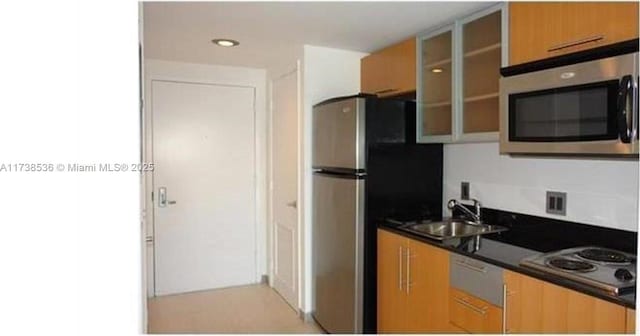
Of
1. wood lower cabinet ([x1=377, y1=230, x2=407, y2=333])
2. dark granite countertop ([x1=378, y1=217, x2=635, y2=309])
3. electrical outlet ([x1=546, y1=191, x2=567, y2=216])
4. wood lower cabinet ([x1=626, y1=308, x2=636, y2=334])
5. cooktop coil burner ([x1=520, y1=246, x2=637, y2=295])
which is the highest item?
electrical outlet ([x1=546, y1=191, x2=567, y2=216])

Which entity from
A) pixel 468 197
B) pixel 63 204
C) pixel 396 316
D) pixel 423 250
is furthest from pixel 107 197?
pixel 468 197

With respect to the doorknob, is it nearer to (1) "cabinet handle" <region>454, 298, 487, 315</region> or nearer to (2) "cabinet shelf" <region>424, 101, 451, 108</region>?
(2) "cabinet shelf" <region>424, 101, 451, 108</region>

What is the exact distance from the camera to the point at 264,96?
393cm

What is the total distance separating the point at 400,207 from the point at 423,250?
455 mm

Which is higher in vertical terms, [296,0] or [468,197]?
[296,0]

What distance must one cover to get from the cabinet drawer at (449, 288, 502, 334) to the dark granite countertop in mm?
203

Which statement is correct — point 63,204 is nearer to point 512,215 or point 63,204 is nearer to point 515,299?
point 515,299

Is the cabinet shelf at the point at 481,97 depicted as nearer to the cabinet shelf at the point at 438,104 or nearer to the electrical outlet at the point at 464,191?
the cabinet shelf at the point at 438,104

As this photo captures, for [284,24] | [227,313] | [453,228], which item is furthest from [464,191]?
[227,313]

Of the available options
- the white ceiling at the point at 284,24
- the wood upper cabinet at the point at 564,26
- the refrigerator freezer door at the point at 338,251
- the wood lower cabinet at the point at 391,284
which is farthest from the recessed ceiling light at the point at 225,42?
the wood upper cabinet at the point at 564,26

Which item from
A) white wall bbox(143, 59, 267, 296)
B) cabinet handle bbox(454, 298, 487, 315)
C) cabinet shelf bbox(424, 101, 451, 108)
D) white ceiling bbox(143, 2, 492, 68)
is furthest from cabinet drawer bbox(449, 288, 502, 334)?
white wall bbox(143, 59, 267, 296)

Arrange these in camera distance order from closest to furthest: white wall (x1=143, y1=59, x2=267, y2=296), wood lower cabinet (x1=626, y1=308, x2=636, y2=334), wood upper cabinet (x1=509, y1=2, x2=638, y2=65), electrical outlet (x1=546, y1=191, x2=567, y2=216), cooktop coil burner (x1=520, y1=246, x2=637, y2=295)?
wood lower cabinet (x1=626, y1=308, x2=636, y2=334) < cooktop coil burner (x1=520, y1=246, x2=637, y2=295) < wood upper cabinet (x1=509, y1=2, x2=638, y2=65) < electrical outlet (x1=546, y1=191, x2=567, y2=216) < white wall (x1=143, y1=59, x2=267, y2=296)

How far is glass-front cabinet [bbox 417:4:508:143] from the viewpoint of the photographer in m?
2.17

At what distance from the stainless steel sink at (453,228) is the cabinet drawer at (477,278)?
0.36 metres
